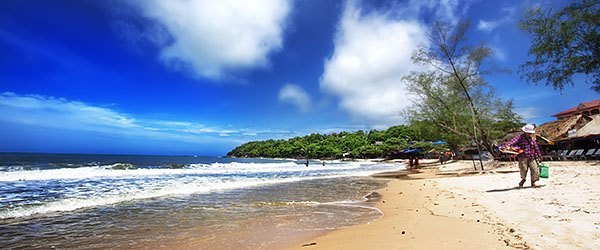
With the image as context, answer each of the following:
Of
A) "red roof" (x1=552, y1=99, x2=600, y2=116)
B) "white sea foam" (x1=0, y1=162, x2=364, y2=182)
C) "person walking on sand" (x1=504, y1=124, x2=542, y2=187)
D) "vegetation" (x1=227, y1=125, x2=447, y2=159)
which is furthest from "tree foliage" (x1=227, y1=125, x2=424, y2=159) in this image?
"person walking on sand" (x1=504, y1=124, x2=542, y2=187)

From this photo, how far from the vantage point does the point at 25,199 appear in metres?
11.5

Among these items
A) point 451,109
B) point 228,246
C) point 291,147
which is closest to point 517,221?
point 228,246

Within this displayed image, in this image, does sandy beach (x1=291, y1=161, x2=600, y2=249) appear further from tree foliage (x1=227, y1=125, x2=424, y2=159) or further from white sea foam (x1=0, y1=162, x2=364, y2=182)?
tree foliage (x1=227, y1=125, x2=424, y2=159)

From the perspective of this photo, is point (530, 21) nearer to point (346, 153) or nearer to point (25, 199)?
point (25, 199)

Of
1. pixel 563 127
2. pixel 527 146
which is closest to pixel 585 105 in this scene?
pixel 563 127

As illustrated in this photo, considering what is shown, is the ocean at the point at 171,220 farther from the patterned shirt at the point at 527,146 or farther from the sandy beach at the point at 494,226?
the patterned shirt at the point at 527,146

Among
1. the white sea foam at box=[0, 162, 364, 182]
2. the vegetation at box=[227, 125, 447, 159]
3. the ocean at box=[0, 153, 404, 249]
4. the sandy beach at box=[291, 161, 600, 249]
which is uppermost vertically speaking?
A: the vegetation at box=[227, 125, 447, 159]

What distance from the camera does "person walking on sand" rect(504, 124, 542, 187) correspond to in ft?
29.3

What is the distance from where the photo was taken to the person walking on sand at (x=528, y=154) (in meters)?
8.93

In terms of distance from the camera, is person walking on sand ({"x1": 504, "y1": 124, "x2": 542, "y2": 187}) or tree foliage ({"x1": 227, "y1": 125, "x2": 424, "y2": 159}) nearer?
person walking on sand ({"x1": 504, "y1": 124, "x2": 542, "y2": 187})

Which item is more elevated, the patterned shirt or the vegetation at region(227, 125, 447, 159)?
the vegetation at region(227, 125, 447, 159)

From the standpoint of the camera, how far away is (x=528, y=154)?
Result: 9.02 m

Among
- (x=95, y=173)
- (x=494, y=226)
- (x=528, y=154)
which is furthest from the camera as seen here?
(x=95, y=173)

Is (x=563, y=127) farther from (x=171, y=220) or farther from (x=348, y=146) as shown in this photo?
(x=348, y=146)
